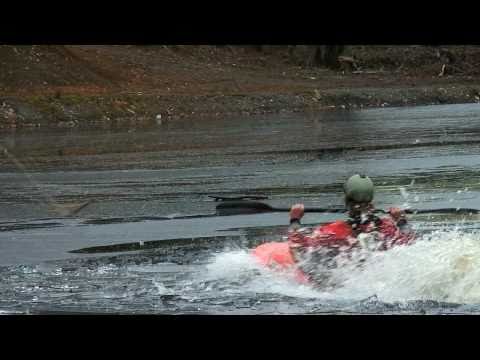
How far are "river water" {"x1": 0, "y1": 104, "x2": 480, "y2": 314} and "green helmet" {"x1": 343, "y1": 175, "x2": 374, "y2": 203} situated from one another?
1.95 feet

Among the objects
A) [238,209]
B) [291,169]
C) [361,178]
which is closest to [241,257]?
[238,209]

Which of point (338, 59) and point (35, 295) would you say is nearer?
point (35, 295)

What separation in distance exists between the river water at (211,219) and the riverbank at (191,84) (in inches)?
263

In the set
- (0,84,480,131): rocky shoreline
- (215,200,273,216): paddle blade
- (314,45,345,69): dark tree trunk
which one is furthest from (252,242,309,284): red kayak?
(314,45,345,69): dark tree trunk

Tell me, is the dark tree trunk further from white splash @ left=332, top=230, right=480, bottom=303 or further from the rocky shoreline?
white splash @ left=332, top=230, right=480, bottom=303

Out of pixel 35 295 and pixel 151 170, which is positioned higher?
pixel 151 170

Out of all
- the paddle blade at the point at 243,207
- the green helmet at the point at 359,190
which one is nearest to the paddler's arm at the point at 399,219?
the green helmet at the point at 359,190

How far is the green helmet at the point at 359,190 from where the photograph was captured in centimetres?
937

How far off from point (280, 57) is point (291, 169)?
3661 centimetres

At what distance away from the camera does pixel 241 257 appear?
1141 cm

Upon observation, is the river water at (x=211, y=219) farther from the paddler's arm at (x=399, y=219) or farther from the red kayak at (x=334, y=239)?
the paddler's arm at (x=399, y=219)

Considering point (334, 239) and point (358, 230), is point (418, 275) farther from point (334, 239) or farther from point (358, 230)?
point (334, 239)

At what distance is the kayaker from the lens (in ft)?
30.9
